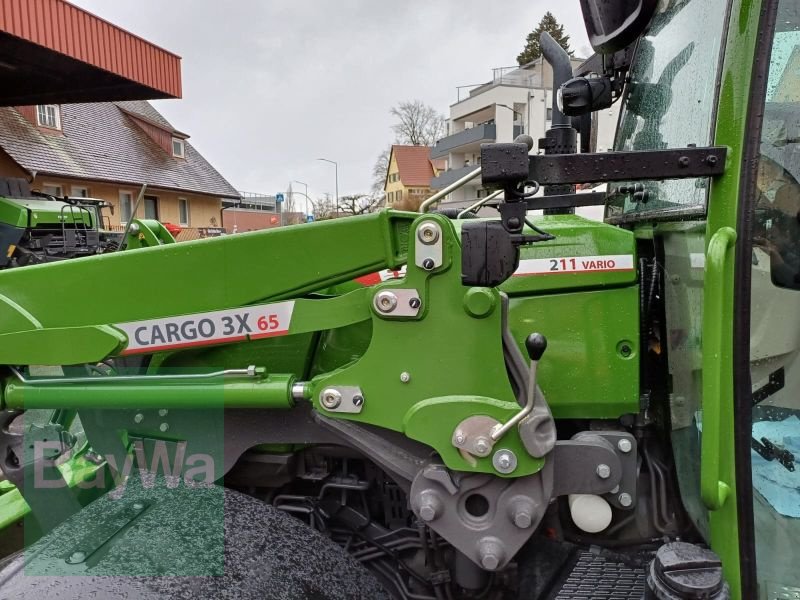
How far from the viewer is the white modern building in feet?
88.1

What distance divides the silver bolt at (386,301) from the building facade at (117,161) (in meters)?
16.6

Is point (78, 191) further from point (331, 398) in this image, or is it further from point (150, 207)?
point (331, 398)

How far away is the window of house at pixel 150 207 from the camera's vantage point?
25578 mm

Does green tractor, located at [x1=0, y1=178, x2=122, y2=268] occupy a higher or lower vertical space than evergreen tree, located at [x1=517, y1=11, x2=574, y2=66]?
lower

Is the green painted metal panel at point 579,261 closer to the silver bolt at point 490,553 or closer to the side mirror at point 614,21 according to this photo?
the side mirror at point 614,21

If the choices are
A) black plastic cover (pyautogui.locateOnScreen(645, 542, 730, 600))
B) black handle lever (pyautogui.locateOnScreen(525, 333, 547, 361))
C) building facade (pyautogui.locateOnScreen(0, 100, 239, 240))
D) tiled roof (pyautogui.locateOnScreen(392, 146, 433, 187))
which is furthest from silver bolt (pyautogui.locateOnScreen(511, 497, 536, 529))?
tiled roof (pyautogui.locateOnScreen(392, 146, 433, 187))

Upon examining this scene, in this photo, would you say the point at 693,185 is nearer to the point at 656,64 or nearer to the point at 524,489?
the point at 656,64

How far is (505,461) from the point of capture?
1.46 metres

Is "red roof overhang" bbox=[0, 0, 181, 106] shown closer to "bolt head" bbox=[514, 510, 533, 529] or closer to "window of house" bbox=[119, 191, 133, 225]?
"window of house" bbox=[119, 191, 133, 225]

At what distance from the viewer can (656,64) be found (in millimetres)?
1936

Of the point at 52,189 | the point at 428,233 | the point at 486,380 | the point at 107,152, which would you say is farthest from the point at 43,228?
the point at 107,152

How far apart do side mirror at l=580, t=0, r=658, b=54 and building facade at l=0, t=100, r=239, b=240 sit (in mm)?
16691

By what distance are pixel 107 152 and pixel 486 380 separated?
2697 centimetres

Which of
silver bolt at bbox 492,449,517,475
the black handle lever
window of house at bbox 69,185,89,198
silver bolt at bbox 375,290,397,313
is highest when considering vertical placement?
window of house at bbox 69,185,89,198
